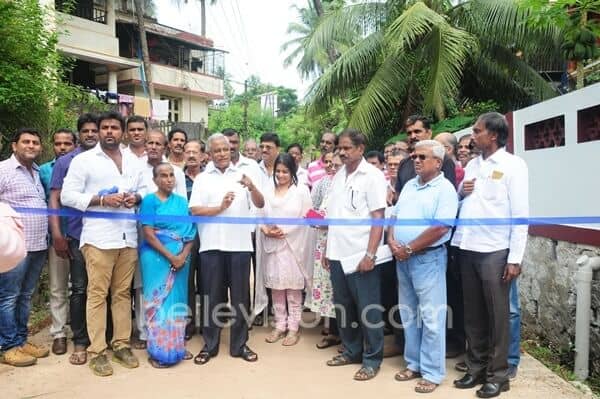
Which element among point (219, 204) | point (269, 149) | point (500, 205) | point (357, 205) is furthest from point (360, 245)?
point (269, 149)

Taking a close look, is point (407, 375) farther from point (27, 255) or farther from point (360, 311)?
point (27, 255)

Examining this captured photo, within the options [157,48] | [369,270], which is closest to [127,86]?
[157,48]

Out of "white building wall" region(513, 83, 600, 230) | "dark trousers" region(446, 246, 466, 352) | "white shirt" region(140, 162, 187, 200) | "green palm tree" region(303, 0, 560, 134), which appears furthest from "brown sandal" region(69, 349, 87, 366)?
"green palm tree" region(303, 0, 560, 134)

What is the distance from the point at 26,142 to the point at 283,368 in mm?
2715

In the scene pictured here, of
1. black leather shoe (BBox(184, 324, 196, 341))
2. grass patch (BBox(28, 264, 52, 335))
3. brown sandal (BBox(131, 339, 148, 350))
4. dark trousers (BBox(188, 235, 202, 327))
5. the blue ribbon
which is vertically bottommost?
brown sandal (BBox(131, 339, 148, 350))

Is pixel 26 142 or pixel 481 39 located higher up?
pixel 481 39

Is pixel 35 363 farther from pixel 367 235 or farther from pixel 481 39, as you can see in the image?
pixel 481 39

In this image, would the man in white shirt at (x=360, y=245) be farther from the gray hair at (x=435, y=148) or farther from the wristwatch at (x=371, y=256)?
the gray hair at (x=435, y=148)

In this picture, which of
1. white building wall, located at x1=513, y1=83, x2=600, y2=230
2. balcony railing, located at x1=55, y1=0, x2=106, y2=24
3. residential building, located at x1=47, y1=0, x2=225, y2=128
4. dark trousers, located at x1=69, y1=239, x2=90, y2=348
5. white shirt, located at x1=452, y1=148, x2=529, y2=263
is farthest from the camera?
balcony railing, located at x1=55, y1=0, x2=106, y2=24

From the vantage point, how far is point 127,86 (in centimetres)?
2141

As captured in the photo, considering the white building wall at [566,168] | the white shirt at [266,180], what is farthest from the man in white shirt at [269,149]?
the white building wall at [566,168]

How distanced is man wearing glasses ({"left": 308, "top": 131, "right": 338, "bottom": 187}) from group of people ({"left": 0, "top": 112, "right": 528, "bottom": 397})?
4.18 ft

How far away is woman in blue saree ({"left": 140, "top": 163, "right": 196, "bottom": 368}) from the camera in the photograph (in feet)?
13.0

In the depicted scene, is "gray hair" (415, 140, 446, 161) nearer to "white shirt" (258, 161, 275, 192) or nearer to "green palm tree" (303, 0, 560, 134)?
"white shirt" (258, 161, 275, 192)
